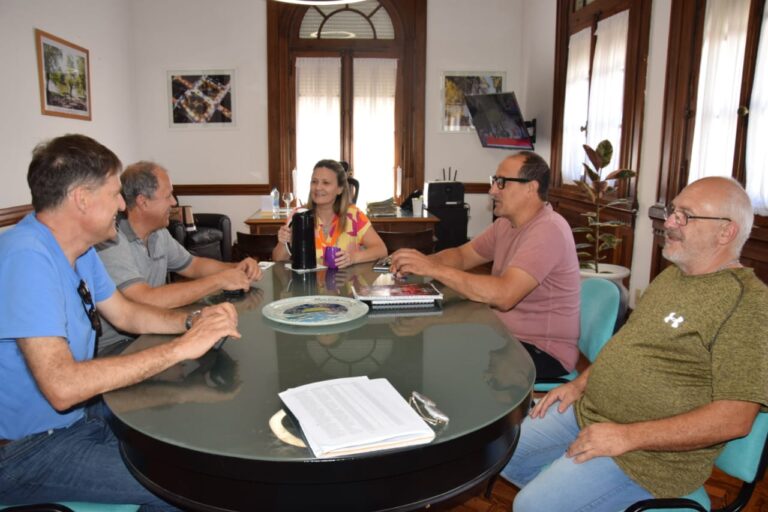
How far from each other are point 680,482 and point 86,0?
6.38 m

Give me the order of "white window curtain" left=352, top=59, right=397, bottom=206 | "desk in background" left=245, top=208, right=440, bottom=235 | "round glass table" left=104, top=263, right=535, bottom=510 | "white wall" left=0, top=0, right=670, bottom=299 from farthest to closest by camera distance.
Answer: "white window curtain" left=352, top=59, right=397, bottom=206 → "white wall" left=0, top=0, right=670, bottom=299 → "desk in background" left=245, top=208, right=440, bottom=235 → "round glass table" left=104, top=263, right=535, bottom=510

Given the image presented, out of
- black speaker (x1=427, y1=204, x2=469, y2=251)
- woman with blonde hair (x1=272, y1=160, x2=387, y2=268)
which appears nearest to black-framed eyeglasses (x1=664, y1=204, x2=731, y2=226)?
woman with blonde hair (x1=272, y1=160, x2=387, y2=268)

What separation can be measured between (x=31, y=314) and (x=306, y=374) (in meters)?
0.59

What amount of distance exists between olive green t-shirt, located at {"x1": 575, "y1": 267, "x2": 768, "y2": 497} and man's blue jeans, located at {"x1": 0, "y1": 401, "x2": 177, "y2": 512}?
1.16m

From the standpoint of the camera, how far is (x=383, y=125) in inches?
290

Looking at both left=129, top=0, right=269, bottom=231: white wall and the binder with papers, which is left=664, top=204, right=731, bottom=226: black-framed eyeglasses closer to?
the binder with papers

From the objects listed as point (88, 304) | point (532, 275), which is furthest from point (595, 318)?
point (88, 304)

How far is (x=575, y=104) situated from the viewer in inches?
227

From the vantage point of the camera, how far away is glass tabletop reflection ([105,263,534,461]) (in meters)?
1.03

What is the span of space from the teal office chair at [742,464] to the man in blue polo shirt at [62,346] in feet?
3.42

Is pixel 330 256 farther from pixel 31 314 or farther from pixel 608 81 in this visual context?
pixel 608 81

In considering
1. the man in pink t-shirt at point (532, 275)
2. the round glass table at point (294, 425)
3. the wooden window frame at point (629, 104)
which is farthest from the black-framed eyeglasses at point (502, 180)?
the wooden window frame at point (629, 104)

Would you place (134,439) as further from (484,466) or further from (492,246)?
(492,246)

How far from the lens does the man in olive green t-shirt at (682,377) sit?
4.16ft
